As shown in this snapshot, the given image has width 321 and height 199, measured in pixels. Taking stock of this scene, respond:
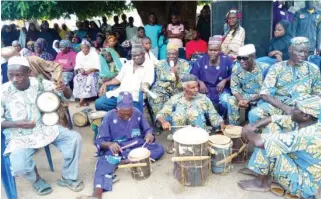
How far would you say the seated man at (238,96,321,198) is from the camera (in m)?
2.95

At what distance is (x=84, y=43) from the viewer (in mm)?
6930

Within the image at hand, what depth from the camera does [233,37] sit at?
5.81 m

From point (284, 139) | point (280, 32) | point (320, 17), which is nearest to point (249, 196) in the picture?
point (284, 139)

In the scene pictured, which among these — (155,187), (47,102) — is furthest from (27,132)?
(155,187)

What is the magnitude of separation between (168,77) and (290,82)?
1.81m

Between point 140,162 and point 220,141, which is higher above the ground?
point 220,141

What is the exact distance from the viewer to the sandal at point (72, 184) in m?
3.76

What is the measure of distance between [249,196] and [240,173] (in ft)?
1.62

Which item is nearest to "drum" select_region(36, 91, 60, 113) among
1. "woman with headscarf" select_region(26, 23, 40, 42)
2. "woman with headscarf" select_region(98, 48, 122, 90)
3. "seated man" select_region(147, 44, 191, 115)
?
"seated man" select_region(147, 44, 191, 115)

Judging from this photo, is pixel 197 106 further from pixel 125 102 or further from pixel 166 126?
pixel 125 102

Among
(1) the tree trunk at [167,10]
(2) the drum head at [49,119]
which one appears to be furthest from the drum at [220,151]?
(1) the tree trunk at [167,10]

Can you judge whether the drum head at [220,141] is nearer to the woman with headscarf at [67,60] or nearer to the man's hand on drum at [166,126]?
the man's hand on drum at [166,126]

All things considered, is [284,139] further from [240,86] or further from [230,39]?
[230,39]

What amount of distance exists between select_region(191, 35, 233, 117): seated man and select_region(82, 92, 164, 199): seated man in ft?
4.13
